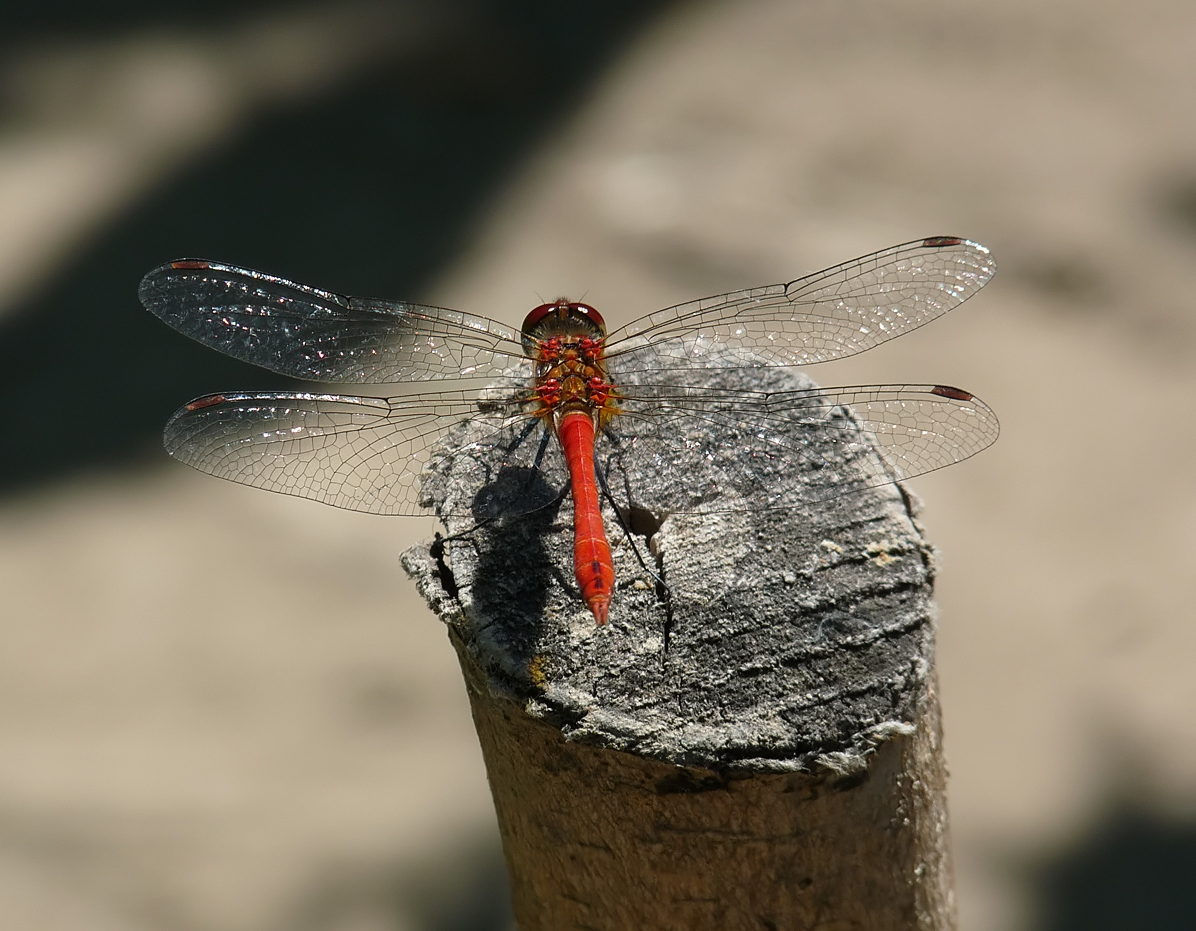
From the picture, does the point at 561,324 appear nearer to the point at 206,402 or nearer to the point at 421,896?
the point at 206,402

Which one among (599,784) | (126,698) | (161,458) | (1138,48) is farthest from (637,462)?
(1138,48)

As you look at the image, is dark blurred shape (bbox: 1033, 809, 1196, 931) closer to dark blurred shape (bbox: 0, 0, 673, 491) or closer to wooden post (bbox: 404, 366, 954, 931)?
wooden post (bbox: 404, 366, 954, 931)

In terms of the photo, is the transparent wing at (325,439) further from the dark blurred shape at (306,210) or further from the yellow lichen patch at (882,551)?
the dark blurred shape at (306,210)

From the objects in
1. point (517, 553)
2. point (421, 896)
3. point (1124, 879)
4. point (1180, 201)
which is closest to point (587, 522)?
point (517, 553)

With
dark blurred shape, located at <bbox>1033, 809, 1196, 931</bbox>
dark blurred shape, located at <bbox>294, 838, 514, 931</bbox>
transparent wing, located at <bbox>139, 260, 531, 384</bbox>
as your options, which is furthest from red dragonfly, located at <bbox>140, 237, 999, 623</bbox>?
dark blurred shape, located at <bbox>1033, 809, 1196, 931</bbox>

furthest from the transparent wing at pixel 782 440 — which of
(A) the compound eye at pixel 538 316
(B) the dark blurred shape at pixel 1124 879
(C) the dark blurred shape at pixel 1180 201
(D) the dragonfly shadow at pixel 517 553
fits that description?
(C) the dark blurred shape at pixel 1180 201

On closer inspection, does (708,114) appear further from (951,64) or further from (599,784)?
(599,784)
